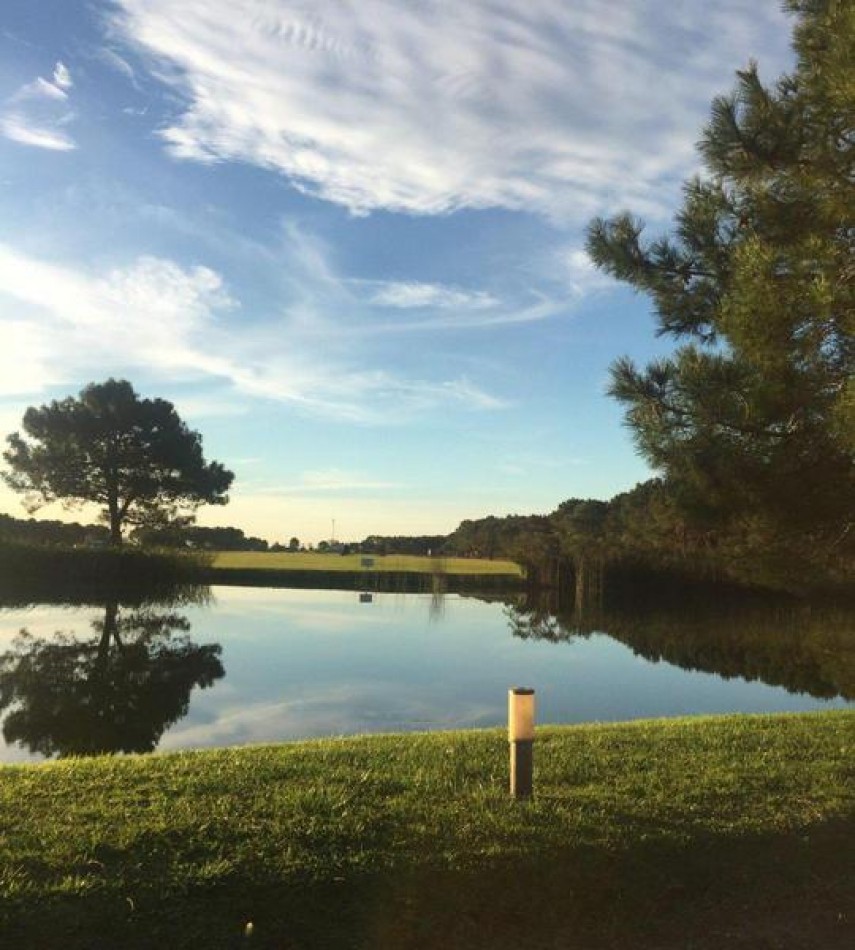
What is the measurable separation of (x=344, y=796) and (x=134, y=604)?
2728 centimetres

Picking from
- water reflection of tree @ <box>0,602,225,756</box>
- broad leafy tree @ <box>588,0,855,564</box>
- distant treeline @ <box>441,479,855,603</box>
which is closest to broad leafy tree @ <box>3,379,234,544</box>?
distant treeline @ <box>441,479,855,603</box>

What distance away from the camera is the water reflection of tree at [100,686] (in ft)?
34.9

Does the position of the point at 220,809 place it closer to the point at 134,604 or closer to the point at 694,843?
the point at 694,843

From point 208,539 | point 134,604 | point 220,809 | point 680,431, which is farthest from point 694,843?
point 208,539

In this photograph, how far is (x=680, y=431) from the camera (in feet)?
25.7

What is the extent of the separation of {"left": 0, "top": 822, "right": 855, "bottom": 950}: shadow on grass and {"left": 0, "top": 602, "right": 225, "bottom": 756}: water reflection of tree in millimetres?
6608

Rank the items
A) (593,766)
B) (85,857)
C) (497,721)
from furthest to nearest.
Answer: (497,721)
(593,766)
(85,857)

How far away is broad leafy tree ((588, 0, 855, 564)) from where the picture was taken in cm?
660

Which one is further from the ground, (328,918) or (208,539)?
(208,539)

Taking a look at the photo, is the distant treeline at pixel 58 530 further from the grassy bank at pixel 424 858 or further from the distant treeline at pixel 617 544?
the grassy bank at pixel 424 858

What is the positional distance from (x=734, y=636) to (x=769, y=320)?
2000 centimetres

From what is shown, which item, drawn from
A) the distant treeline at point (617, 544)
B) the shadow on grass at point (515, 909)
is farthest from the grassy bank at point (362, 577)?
the shadow on grass at point (515, 909)

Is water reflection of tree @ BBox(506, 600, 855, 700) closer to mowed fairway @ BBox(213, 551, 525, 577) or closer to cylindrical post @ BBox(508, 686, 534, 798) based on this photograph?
cylindrical post @ BBox(508, 686, 534, 798)

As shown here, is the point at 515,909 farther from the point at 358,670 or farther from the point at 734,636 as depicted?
the point at 734,636
